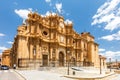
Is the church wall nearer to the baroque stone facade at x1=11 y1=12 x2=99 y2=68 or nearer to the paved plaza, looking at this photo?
the baroque stone facade at x1=11 y1=12 x2=99 y2=68

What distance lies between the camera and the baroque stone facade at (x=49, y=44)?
4141 cm

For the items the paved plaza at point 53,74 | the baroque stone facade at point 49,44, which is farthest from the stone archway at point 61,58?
the paved plaza at point 53,74

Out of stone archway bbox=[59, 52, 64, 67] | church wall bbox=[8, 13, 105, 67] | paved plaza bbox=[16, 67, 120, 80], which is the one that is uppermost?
church wall bbox=[8, 13, 105, 67]

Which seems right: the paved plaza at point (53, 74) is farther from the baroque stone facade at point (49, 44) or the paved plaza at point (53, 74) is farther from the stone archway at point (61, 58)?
the stone archway at point (61, 58)

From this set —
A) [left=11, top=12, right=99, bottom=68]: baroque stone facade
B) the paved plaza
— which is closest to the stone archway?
[left=11, top=12, right=99, bottom=68]: baroque stone facade

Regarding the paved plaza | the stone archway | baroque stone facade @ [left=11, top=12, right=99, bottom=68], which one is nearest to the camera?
the paved plaza

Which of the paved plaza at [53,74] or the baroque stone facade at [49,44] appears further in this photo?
the baroque stone facade at [49,44]

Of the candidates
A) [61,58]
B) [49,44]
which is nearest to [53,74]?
[49,44]

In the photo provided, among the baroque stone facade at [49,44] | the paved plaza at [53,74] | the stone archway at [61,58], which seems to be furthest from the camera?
the stone archway at [61,58]

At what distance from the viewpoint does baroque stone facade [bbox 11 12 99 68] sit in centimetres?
4141

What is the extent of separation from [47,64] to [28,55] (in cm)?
623

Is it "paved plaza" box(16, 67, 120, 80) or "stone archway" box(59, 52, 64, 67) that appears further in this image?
"stone archway" box(59, 52, 64, 67)

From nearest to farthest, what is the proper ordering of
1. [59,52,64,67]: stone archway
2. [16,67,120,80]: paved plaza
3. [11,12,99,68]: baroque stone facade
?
[16,67,120,80]: paved plaza < [11,12,99,68]: baroque stone facade < [59,52,64,67]: stone archway

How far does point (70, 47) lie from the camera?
53.9m
